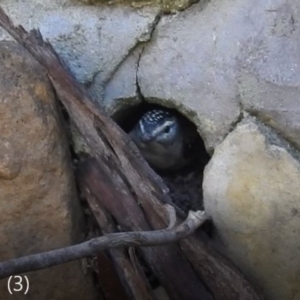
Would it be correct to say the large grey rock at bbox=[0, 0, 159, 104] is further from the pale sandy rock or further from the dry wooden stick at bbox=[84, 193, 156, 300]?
the dry wooden stick at bbox=[84, 193, 156, 300]

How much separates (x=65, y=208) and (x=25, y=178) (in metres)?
0.10

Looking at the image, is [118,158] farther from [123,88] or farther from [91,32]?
[91,32]

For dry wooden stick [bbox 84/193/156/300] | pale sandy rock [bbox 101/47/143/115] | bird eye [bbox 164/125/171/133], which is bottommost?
dry wooden stick [bbox 84/193/156/300]

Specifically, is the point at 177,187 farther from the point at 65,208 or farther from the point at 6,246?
the point at 6,246

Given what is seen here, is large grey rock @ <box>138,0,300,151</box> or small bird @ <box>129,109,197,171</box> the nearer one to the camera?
large grey rock @ <box>138,0,300,151</box>

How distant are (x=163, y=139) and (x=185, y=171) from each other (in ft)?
0.37

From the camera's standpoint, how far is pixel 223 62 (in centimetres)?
148

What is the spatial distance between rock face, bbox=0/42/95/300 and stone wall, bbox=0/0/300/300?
0.53 feet

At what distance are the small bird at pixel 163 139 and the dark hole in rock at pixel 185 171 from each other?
11 mm

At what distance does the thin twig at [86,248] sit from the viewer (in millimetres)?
1128

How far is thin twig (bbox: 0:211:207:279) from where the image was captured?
1.13 meters

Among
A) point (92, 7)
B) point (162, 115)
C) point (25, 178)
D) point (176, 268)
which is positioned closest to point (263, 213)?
point (176, 268)

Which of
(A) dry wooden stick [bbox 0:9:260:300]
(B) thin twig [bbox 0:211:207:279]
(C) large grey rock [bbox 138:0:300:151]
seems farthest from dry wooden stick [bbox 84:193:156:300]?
(C) large grey rock [bbox 138:0:300:151]

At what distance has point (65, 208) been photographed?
151 cm
